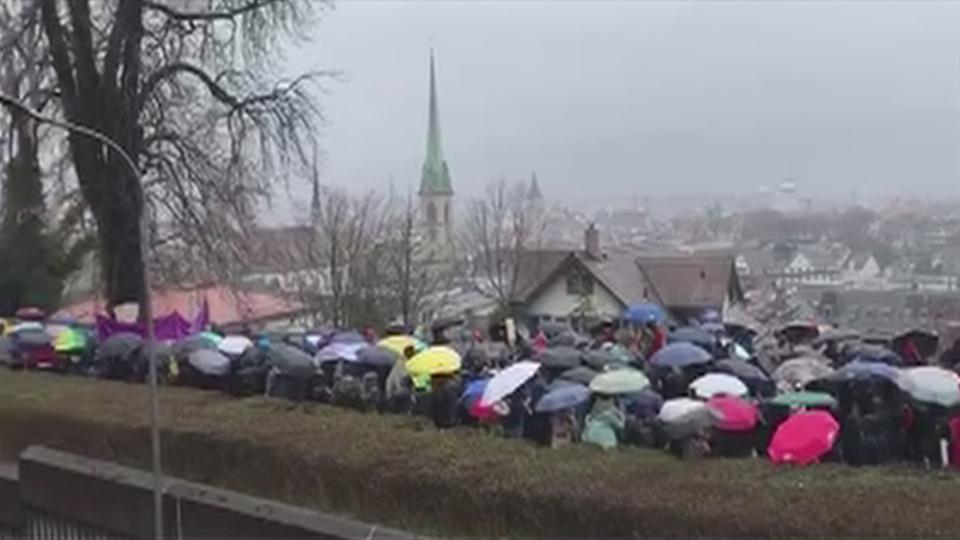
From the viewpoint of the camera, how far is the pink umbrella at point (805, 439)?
32.9 feet

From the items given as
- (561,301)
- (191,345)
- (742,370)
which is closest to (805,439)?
(742,370)

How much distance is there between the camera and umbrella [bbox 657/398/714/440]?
1060cm

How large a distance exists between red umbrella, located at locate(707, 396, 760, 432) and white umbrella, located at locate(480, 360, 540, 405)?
6.82 ft

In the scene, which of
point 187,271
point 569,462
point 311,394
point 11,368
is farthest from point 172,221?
point 569,462

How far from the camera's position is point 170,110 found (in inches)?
1075

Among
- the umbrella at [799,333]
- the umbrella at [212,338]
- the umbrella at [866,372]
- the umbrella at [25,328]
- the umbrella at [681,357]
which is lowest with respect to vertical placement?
the umbrella at [799,333]

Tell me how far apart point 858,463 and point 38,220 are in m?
24.2

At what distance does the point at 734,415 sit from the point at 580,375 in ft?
7.13

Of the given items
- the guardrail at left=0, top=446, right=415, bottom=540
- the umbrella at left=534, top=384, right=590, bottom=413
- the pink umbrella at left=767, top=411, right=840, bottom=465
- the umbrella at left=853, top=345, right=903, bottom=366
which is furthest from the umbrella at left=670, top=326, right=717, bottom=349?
the guardrail at left=0, top=446, right=415, bottom=540

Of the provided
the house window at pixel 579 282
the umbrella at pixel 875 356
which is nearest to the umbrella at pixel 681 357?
the umbrella at pixel 875 356

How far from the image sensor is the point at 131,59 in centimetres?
2625

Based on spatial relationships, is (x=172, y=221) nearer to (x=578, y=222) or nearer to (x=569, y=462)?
(x=569, y=462)

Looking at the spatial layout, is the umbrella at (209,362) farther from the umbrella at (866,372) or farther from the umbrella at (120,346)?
the umbrella at (866,372)

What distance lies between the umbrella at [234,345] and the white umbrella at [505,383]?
496 centimetres
